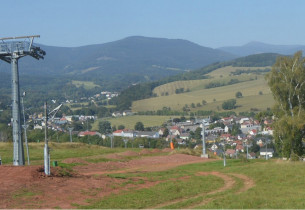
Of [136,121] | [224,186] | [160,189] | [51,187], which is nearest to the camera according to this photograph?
[51,187]

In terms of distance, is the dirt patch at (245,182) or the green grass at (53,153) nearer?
the dirt patch at (245,182)

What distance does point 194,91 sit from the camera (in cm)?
17775

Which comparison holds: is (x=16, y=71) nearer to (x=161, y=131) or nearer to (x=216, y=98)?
(x=161, y=131)

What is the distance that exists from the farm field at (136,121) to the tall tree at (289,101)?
79.8m

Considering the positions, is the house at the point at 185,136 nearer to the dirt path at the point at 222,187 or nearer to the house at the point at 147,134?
the house at the point at 147,134

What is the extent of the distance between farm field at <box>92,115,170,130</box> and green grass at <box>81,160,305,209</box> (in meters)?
91.6

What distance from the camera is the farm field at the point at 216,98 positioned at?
438ft

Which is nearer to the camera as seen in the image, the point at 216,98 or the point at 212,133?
the point at 212,133

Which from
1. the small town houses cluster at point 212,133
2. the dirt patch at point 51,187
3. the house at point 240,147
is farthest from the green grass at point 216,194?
the small town houses cluster at point 212,133

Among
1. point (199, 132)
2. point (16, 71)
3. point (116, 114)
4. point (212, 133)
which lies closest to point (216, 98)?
point (116, 114)

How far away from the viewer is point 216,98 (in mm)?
151375

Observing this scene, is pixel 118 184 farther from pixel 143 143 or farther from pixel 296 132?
pixel 143 143

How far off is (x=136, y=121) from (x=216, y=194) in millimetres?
105999

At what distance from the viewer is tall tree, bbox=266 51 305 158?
38094 mm
